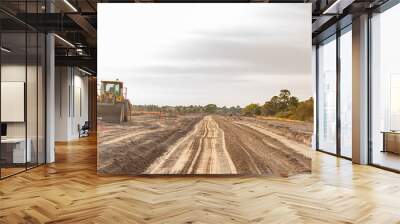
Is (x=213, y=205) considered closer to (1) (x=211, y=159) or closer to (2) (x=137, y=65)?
(1) (x=211, y=159)

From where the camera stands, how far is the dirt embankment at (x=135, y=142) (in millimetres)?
6508

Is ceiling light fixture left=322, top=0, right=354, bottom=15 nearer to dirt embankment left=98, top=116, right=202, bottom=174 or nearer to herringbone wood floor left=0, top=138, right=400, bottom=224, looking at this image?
herringbone wood floor left=0, top=138, right=400, bottom=224

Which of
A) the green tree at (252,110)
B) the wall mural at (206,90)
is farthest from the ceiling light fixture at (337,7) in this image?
the green tree at (252,110)

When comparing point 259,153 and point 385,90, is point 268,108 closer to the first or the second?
point 259,153

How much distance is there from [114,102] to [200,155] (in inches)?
67.4

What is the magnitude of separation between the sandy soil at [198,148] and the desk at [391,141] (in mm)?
1777

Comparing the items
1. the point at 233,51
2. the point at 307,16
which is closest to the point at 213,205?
the point at 233,51

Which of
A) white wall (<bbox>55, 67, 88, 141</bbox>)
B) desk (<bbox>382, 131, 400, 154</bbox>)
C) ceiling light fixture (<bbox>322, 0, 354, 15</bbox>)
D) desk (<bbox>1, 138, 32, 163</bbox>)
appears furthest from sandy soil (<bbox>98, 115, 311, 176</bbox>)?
white wall (<bbox>55, 67, 88, 141</bbox>)

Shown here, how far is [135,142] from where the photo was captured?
Result: 6.55m

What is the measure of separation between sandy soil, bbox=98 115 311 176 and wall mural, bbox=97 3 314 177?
0.02 metres

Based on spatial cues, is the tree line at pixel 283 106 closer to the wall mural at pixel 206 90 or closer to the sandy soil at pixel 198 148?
the wall mural at pixel 206 90

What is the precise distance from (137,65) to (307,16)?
3.00m

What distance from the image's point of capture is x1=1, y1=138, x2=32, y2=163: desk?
625 cm

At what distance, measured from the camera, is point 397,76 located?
709 cm
